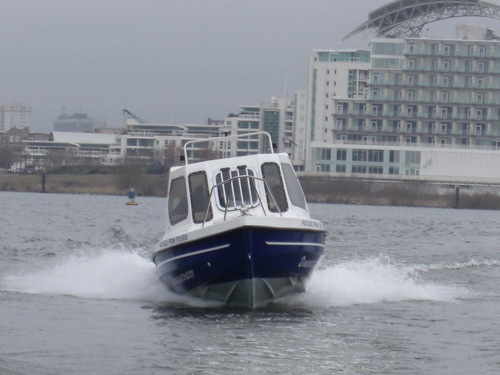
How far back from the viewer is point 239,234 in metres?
22.4

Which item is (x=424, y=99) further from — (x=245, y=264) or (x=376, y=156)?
(x=245, y=264)

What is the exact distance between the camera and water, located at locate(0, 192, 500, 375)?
1827cm

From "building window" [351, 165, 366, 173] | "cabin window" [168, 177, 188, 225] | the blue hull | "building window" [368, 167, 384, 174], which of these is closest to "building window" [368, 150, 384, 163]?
"building window" [368, 167, 384, 174]

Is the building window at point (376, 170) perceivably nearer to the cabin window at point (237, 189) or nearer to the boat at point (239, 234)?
the boat at point (239, 234)

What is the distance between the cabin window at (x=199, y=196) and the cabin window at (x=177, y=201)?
228 mm

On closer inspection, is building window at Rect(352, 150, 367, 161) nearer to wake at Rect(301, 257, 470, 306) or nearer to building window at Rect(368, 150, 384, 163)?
building window at Rect(368, 150, 384, 163)

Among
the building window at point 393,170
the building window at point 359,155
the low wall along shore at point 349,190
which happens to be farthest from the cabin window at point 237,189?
the building window at point 359,155

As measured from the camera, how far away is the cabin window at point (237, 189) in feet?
79.4

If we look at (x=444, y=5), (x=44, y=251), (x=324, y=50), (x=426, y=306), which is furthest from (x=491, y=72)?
(x=426, y=306)

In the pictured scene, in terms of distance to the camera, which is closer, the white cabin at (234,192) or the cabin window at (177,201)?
the white cabin at (234,192)

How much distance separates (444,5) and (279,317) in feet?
430

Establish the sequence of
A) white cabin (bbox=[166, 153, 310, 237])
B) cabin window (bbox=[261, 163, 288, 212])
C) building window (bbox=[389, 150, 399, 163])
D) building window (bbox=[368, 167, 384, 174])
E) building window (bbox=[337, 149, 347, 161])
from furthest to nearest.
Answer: building window (bbox=[337, 149, 347, 161]), building window (bbox=[389, 150, 399, 163]), building window (bbox=[368, 167, 384, 174]), cabin window (bbox=[261, 163, 288, 212]), white cabin (bbox=[166, 153, 310, 237])

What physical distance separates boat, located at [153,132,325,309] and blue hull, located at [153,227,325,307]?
18mm

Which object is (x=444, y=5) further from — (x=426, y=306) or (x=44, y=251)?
(x=426, y=306)
